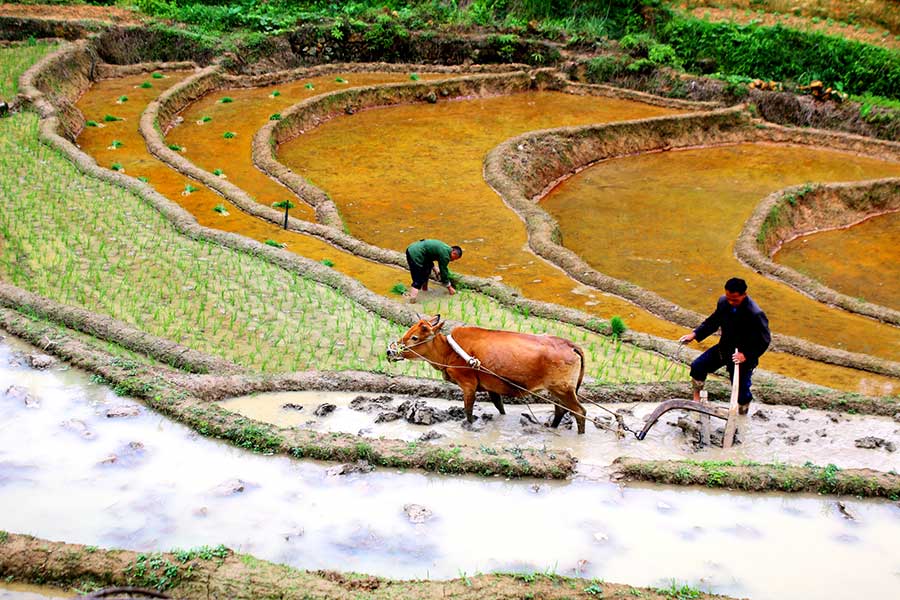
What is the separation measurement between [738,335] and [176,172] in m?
14.3

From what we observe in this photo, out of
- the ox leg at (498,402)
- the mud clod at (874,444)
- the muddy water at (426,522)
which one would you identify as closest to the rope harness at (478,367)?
the ox leg at (498,402)

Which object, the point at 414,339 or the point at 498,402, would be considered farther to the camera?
the point at 498,402

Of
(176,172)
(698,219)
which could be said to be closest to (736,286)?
(698,219)

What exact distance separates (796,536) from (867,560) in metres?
0.57

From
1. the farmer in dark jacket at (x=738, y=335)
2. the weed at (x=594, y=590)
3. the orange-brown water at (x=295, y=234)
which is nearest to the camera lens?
the weed at (x=594, y=590)

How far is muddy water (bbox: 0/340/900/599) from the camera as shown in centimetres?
689

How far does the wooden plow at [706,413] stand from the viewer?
873 centimetres

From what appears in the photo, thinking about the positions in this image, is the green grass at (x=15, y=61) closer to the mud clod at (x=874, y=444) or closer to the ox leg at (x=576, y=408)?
the ox leg at (x=576, y=408)

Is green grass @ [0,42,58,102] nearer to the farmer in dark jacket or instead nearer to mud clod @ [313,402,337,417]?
mud clod @ [313,402,337,417]

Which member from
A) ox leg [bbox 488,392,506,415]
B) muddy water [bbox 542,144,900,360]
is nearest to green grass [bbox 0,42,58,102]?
muddy water [bbox 542,144,900,360]

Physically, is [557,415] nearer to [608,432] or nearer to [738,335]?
[608,432]

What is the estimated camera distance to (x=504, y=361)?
8875 mm

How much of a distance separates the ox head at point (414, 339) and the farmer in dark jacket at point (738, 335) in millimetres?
2726

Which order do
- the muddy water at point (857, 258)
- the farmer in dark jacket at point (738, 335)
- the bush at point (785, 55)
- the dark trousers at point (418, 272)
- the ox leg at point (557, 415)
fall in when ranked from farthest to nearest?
the bush at point (785, 55), the muddy water at point (857, 258), the dark trousers at point (418, 272), the farmer in dark jacket at point (738, 335), the ox leg at point (557, 415)
